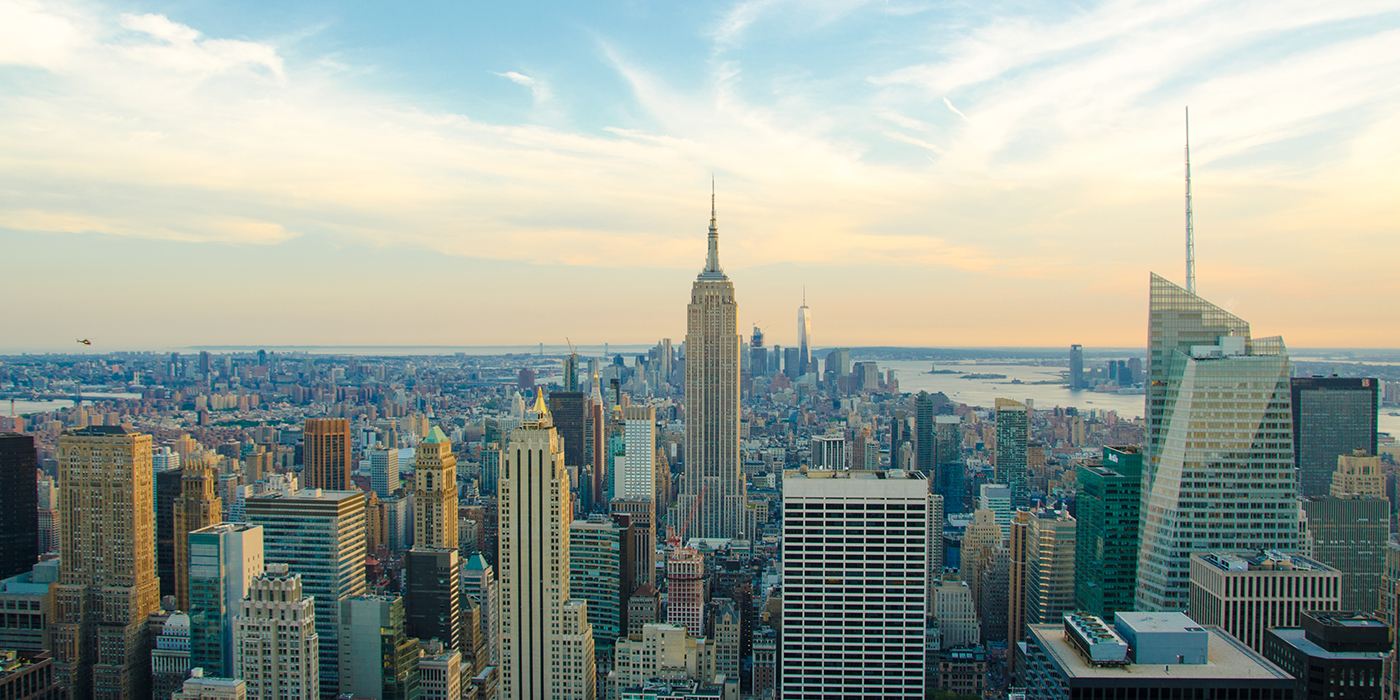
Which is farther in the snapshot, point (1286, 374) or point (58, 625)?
point (58, 625)

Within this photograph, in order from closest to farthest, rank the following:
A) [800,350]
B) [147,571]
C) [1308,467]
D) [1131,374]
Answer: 1. [147,571]
2. [1308,467]
3. [1131,374]
4. [800,350]

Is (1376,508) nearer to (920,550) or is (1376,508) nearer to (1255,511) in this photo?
(1255,511)

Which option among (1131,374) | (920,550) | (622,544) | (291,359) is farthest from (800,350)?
(920,550)

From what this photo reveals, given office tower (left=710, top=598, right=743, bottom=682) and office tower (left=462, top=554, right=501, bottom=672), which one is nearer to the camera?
office tower (left=710, top=598, right=743, bottom=682)

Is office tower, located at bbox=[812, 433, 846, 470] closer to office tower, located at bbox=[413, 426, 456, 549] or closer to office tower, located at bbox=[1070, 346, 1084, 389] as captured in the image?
office tower, located at bbox=[1070, 346, 1084, 389]

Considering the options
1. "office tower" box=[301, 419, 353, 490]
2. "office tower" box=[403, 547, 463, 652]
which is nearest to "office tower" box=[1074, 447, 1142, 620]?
"office tower" box=[403, 547, 463, 652]

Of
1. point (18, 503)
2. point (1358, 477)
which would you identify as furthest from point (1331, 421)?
point (18, 503)

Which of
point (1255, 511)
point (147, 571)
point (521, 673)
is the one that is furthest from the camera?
point (147, 571)
